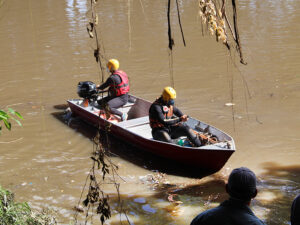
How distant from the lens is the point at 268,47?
16516 mm

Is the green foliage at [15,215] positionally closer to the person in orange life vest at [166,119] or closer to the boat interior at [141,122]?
the person in orange life vest at [166,119]

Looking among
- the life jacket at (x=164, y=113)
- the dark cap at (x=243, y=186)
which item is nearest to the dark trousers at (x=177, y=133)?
the life jacket at (x=164, y=113)

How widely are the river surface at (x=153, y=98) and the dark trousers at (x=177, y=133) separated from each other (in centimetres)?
65

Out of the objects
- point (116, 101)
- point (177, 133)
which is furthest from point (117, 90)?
point (177, 133)

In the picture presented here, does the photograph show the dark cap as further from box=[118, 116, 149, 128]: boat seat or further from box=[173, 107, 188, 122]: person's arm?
box=[118, 116, 149, 128]: boat seat

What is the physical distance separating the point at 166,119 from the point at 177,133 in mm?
399

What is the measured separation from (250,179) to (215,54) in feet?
45.0

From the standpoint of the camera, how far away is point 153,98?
1254cm

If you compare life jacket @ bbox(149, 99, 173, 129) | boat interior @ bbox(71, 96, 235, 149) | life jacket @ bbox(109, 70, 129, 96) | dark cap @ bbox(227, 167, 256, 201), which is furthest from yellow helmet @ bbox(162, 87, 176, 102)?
dark cap @ bbox(227, 167, 256, 201)

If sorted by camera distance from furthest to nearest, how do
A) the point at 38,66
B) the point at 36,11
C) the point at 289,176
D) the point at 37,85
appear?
the point at 36,11, the point at 38,66, the point at 37,85, the point at 289,176

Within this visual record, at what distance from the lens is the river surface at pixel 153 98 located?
739cm

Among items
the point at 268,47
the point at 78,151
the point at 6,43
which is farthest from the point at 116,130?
the point at 6,43

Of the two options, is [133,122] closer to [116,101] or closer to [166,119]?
[116,101]

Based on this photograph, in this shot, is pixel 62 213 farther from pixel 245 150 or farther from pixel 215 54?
pixel 215 54
